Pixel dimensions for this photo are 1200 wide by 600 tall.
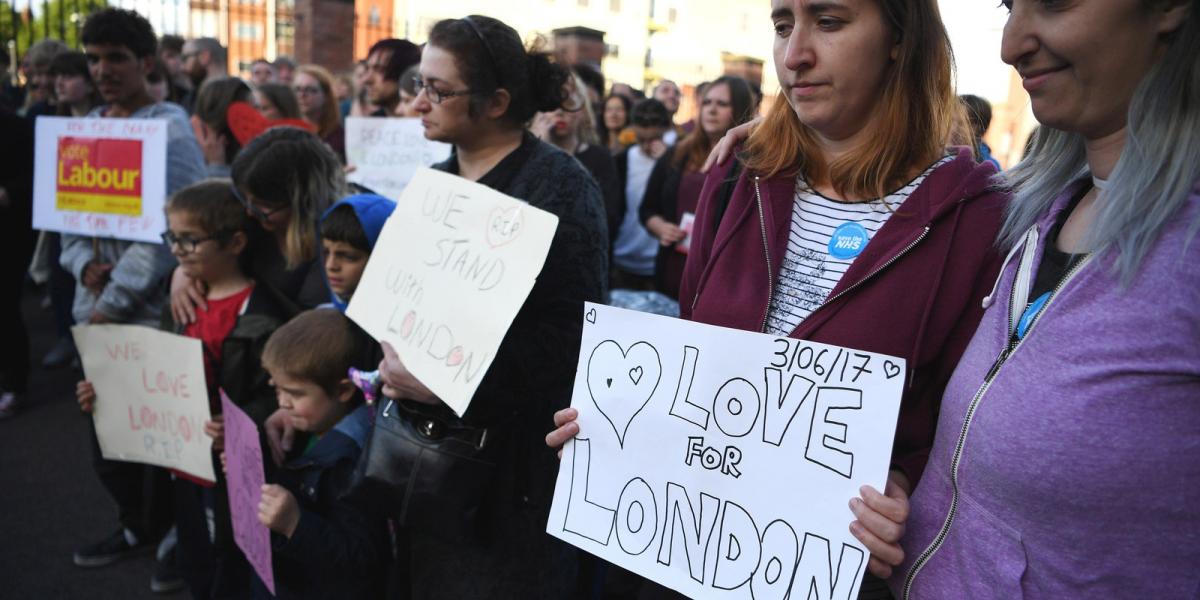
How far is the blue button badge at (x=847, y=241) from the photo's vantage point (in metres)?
1.42

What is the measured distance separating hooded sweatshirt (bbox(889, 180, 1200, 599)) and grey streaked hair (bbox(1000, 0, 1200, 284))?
0.07 feet

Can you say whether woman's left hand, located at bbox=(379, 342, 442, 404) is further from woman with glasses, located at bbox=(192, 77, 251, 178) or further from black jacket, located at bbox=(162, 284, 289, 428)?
woman with glasses, located at bbox=(192, 77, 251, 178)

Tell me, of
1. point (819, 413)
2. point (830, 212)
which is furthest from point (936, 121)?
point (819, 413)

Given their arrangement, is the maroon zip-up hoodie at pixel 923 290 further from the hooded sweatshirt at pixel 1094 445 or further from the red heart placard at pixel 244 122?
the red heart placard at pixel 244 122

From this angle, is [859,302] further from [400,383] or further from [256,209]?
[256,209]

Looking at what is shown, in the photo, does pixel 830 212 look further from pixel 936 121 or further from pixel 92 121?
pixel 92 121

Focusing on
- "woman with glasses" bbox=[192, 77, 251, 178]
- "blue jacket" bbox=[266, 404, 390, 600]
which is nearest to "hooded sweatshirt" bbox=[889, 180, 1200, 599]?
"blue jacket" bbox=[266, 404, 390, 600]

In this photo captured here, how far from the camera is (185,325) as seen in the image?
2.93 m

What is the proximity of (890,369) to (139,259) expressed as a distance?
3.34 m

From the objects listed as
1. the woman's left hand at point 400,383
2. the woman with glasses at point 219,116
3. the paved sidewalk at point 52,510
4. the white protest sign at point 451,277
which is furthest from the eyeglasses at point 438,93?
the woman with glasses at point 219,116

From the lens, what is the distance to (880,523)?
3.73ft

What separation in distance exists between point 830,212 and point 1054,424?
0.59m

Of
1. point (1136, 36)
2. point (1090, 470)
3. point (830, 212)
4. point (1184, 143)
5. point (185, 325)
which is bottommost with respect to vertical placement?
point (185, 325)

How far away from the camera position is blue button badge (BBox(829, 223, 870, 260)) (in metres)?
1.42
